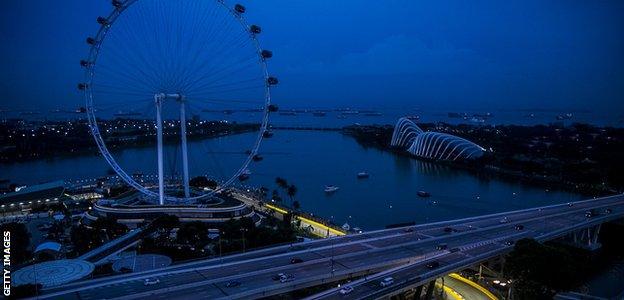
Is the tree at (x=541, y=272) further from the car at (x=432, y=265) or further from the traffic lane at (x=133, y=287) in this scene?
the traffic lane at (x=133, y=287)

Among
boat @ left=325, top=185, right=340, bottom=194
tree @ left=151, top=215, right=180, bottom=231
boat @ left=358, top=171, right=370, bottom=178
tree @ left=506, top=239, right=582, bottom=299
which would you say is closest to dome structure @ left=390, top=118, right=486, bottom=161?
boat @ left=358, top=171, right=370, bottom=178

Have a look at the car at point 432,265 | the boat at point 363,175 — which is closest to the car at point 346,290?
the car at point 432,265

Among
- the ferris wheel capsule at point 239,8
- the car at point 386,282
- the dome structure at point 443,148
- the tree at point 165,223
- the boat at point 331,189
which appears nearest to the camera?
the car at point 386,282

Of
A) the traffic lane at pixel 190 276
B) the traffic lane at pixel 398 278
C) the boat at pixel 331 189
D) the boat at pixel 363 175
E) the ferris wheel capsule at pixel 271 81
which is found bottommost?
the boat at pixel 331 189

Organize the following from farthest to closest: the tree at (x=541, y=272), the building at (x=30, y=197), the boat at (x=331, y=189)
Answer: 1. the boat at (x=331, y=189)
2. the building at (x=30, y=197)
3. the tree at (x=541, y=272)

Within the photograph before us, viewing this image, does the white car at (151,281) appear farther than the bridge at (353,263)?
Yes

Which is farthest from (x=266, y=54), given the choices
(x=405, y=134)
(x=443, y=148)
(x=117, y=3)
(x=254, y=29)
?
(x=405, y=134)

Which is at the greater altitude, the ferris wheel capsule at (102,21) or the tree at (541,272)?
the ferris wheel capsule at (102,21)
